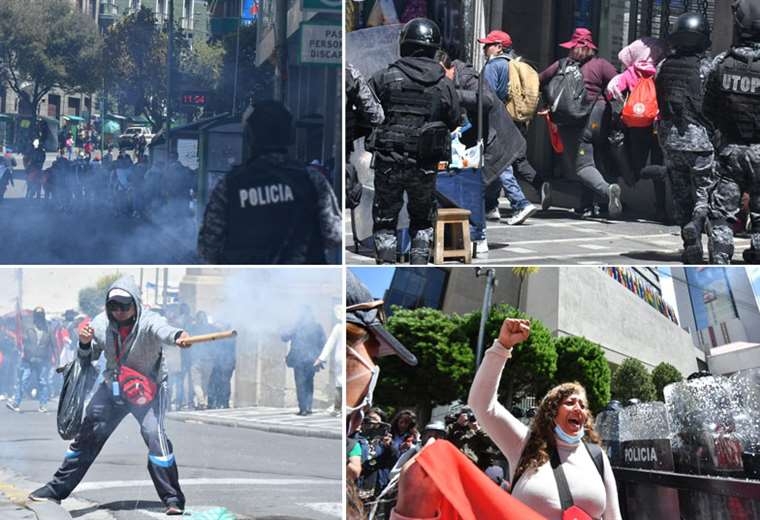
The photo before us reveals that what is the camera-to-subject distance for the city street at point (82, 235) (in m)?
8.27

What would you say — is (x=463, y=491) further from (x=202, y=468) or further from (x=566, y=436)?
(x=202, y=468)

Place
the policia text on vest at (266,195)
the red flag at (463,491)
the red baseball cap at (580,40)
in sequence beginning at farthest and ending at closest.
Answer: the red baseball cap at (580,40)
the policia text on vest at (266,195)
the red flag at (463,491)

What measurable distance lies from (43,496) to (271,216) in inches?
73.6

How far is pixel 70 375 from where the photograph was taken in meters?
7.04

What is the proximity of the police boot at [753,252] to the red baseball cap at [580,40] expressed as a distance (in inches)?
71.2

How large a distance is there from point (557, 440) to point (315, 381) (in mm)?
2555

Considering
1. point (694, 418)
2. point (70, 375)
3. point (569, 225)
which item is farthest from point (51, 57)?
point (694, 418)

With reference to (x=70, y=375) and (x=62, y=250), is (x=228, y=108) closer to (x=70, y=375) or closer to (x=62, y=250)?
(x=62, y=250)

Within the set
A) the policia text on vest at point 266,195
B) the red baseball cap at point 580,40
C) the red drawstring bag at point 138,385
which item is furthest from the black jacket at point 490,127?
the red drawstring bag at point 138,385

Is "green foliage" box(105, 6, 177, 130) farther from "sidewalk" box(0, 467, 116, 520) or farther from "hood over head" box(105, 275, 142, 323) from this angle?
"sidewalk" box(0, 467, 116, 520)

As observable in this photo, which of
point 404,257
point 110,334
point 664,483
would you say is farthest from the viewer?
point 404,257

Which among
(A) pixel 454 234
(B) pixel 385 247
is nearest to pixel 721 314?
(A) pixel 454 234

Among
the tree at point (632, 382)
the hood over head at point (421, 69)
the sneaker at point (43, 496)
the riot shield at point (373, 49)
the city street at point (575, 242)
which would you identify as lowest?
the sneaker at point (43, 496)

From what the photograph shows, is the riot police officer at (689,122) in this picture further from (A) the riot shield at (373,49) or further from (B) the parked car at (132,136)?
(B) the parked car at (132,136)
